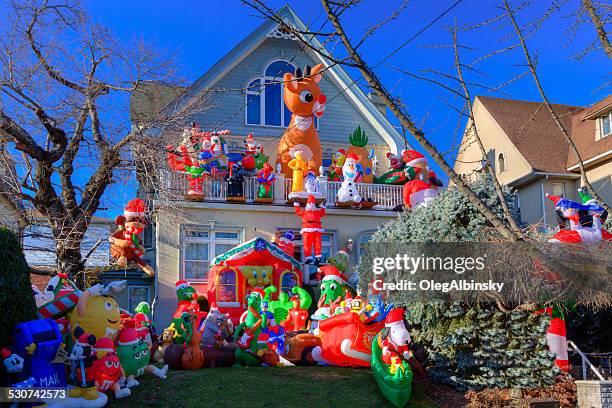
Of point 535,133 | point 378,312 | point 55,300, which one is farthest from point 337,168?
point 55,300

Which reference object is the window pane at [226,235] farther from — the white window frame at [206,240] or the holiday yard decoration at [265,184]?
the holiday yard decoration at [265,184]

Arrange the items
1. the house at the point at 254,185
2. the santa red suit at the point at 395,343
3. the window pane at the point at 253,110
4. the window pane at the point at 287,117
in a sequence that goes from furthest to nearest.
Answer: the window pane at the point at 287,117 < the window pane at the point at 253,110 < the house at the point at 254,185 < the santa red suit at the point at 395,343

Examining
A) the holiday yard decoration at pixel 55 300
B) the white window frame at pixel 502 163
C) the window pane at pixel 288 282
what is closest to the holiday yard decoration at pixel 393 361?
the holiday yard decoration at pixel 55 300

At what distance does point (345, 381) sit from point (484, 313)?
243 cm

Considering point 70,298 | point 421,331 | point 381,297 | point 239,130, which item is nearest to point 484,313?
point 421,331

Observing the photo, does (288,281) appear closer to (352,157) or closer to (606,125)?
(352,157)

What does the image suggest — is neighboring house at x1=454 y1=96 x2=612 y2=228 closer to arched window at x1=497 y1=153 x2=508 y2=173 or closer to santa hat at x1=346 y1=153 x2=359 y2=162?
arched window at x1=497 y1=153 x2=508 y2=173

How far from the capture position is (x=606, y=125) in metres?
19.5

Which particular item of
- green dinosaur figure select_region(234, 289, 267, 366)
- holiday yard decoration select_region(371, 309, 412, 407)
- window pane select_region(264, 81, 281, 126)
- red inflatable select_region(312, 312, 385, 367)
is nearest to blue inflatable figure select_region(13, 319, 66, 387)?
green dinosaur figure select_region(234, 289, 267, 366)

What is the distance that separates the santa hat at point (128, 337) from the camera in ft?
28.5

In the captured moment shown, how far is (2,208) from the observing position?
12.3 metres

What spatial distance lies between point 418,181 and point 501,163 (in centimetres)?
741

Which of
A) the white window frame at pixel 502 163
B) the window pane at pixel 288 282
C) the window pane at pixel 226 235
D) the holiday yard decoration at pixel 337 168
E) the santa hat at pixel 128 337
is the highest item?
the white window frame at pixel 502 163

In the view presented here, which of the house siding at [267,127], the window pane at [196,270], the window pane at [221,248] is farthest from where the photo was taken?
the house siding at [267,127]
